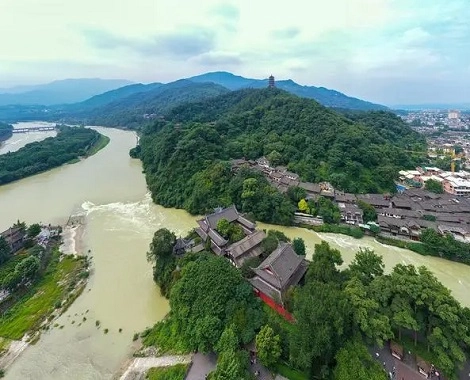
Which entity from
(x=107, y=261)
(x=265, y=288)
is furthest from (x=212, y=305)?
(x=107, y=261)

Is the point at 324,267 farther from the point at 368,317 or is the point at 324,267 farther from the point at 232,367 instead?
the point at 232,367

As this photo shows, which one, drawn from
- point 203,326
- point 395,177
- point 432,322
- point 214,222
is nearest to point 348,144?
point 395,177

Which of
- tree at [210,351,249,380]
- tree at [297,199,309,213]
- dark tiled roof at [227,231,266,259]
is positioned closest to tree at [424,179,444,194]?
tree at [297,199,309,213]

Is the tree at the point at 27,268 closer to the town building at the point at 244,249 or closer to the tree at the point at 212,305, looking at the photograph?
the tree at the point at 212,305

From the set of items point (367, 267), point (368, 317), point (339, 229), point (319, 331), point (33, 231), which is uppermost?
point (367, 267)

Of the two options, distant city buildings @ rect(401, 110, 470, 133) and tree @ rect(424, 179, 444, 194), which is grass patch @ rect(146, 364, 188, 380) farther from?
distant city buildings @ rect(401, 110, 470, 133)

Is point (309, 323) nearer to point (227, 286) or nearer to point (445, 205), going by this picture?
point (227, 286)
